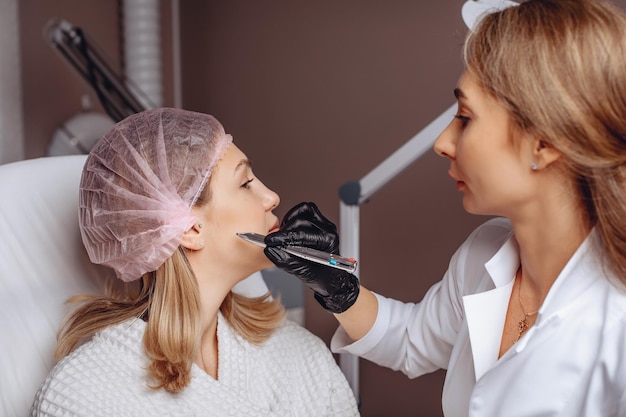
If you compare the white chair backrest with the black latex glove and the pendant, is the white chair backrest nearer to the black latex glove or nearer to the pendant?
the black latex glove

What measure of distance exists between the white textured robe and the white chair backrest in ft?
0.57

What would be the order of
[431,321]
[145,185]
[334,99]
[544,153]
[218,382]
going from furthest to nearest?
[334,99], [431,321], [218,382], [145,185], [544,153]

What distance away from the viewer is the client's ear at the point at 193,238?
49.0 inches

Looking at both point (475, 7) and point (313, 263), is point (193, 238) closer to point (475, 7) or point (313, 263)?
point (313, 263)

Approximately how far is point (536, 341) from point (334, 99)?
162 centimetres

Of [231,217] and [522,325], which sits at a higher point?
[231,217]

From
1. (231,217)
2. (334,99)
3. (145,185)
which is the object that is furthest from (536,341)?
(334,99)

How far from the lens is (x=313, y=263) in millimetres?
1252

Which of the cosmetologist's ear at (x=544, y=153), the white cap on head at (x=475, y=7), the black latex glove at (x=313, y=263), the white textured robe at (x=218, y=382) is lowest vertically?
the white textured robe at (x=218, y=382)

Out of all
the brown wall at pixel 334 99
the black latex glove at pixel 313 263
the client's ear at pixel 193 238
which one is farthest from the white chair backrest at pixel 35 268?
the brown wall at pixel 334 99

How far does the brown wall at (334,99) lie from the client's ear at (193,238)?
1178mm

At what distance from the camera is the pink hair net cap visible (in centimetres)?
121

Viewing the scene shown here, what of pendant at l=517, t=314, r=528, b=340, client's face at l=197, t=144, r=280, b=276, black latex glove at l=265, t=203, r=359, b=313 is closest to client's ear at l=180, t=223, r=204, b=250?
client's face at l=197, t=144, r=280, b=276

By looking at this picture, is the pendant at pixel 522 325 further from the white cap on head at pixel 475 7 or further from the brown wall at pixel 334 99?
the brown wall at pixel 334 99
